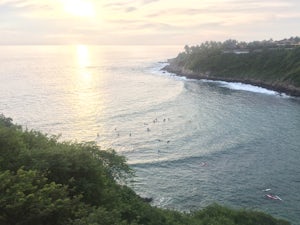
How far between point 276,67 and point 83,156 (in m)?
124

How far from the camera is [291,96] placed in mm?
109312

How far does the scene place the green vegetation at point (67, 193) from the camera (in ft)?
55.9

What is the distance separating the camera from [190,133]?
70.1 metres

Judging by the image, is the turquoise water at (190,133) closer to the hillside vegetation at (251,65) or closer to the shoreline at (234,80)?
the shoreline at (234,80)

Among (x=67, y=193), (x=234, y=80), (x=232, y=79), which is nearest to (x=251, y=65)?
(x=232, y=79)

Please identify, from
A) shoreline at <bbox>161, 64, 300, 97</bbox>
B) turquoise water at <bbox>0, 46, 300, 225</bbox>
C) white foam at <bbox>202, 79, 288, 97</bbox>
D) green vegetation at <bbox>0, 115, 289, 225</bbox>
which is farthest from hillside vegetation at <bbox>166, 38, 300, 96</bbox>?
green vegetation at <bbox>0, 115, 289, 225</bbox>

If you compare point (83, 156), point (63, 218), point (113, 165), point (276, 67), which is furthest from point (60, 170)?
point (276, 67)

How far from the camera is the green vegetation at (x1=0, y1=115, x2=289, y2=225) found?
55.9 ft

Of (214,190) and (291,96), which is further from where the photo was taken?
(291,96)

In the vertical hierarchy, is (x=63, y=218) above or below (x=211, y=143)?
above

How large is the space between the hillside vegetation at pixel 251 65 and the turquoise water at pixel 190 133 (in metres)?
8.69

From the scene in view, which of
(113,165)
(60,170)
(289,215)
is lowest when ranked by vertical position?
(289,215)

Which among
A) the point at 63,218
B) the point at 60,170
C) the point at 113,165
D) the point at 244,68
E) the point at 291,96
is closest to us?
the point at 63,218

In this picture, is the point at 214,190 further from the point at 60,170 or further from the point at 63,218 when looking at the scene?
the point at 63,218
